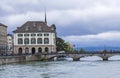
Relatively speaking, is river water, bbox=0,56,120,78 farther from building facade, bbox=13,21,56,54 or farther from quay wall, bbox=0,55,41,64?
building facade, bbox=13,21,56,54

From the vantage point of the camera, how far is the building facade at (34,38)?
5285 inches

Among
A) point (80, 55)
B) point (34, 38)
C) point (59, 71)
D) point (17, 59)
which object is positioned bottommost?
point (59, 71)

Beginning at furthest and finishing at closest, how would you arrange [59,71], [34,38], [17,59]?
[34,38], [17,59], [59,71]

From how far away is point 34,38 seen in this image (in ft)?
441

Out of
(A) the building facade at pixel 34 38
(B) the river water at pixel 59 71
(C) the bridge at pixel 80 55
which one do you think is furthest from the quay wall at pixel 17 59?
(A) the building facade at pixel 34 38

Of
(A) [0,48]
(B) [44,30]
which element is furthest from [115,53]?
(A) [0,48]

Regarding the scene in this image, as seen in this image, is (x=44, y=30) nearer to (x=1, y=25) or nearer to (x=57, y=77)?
(x=1, y=25)

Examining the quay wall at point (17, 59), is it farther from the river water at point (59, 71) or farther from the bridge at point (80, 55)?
the river water at point (59, 71)

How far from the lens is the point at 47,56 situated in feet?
395

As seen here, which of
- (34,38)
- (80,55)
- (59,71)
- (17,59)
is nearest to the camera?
(59,71)

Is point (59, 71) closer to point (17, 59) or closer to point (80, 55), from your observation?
point (17, 59)

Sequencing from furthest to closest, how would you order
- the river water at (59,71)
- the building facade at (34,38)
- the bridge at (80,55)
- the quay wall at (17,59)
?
the building facade at (34,38) → the bridge at (80,55) → the quay wall at (17,59) → the river water at (59,71)

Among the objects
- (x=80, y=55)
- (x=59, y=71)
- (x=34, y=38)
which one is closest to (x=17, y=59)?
(x=80, y=55)

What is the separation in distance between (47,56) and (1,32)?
3697 cm
